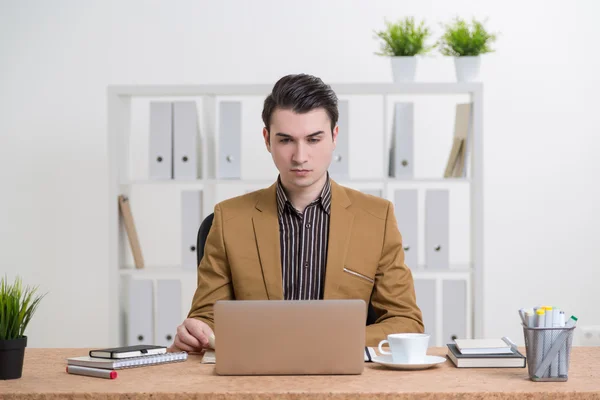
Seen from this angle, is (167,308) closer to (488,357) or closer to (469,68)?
(469,68)

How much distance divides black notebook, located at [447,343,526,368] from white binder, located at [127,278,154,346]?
228cm

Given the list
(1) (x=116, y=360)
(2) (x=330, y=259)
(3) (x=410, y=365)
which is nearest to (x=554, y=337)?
(3) (x=410, y=365)

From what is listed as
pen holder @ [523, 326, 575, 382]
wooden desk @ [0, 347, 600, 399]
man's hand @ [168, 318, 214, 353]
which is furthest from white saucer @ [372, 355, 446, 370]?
man's hand @ [168, 318, 214, 353]

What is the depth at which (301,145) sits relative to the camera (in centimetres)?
209

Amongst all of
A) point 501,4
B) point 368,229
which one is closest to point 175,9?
point 501,4

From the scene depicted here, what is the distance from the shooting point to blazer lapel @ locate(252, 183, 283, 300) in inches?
87.3

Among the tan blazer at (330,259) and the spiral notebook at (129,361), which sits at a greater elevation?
the tan blazer at (330,259)

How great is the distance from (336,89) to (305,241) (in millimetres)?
1477

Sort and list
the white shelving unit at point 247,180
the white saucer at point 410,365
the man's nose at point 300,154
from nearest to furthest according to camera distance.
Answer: the white saucer at point 410,365
the man's nose at point 300,154
the white shelving unit at point 247,180

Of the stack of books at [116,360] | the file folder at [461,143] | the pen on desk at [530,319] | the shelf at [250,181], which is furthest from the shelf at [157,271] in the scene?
the pen on desk at [530,319]

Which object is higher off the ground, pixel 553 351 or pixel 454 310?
pixel 553 351

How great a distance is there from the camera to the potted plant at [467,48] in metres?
3.65

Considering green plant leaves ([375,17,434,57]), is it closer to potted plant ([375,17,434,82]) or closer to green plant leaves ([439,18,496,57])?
potted plant ([375,17,434,82])

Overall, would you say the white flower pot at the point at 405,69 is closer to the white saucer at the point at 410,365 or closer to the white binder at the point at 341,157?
the white binder at the point at 341,157
